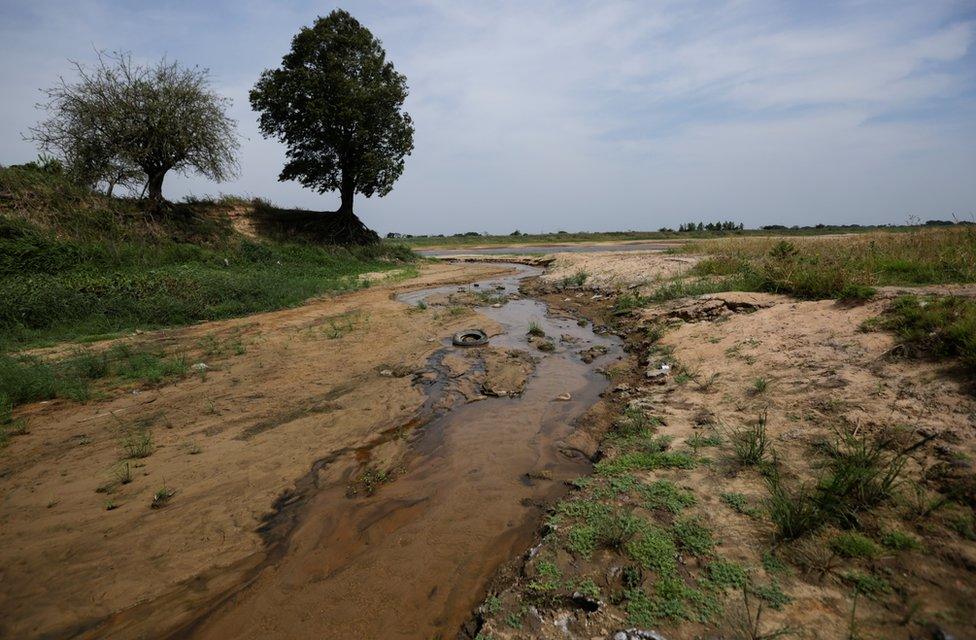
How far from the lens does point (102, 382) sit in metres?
6.37

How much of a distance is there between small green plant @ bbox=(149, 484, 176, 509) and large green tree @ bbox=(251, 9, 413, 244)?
69.6 feet

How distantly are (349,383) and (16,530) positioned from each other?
3654 mm

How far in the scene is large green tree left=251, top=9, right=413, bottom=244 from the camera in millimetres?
21281

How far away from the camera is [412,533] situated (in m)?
3.45

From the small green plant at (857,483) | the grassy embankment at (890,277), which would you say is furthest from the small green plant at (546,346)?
the small green plant at (857,483)

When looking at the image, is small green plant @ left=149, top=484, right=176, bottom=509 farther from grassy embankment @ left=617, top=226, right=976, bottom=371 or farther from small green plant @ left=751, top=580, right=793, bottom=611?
grassy embankment @ left=617, top=226, right=976, bottom=371

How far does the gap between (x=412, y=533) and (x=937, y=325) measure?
19.9 ft

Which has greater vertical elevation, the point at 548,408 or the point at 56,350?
the point at 56,350

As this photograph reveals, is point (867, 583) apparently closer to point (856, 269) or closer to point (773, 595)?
point (773, 595)

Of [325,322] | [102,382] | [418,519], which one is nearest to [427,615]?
[418,519]

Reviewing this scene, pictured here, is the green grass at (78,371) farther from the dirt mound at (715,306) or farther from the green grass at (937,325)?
→ the green grass at (937,325)

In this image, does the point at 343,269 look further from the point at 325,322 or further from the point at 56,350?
the point at 56,350

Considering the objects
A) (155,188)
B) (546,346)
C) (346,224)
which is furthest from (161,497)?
(346,224)

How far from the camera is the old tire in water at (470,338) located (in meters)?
8.83
